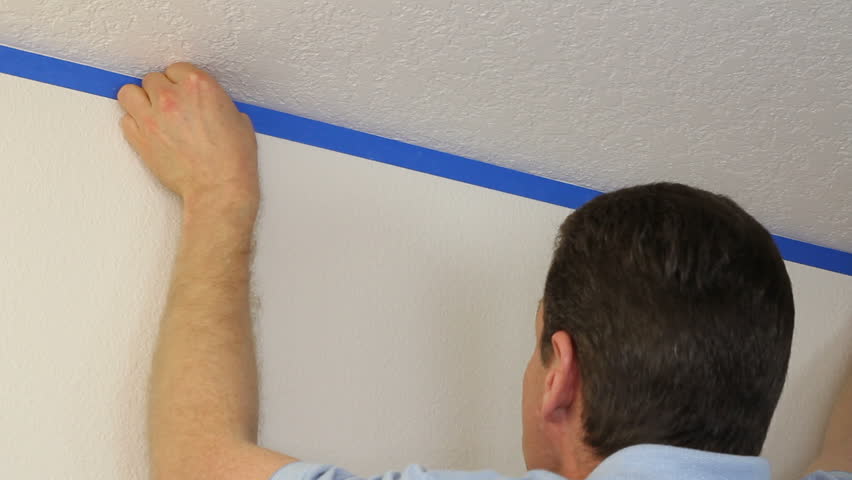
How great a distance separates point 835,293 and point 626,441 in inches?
46.9

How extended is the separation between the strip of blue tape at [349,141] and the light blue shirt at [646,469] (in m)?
0.62

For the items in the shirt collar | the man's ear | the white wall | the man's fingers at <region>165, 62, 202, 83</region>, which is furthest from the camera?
the man's fingers at <region>165, 62, 202, 83</region>

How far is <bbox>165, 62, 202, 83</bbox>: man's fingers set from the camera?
1.29 meters

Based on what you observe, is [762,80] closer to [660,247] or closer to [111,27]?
[660,247]

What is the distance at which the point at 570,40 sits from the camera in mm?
1268

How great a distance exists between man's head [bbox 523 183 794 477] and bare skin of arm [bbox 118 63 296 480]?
0.36m

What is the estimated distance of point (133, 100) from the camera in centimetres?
129

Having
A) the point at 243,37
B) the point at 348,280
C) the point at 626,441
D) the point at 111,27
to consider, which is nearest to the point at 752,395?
the point at 626,441

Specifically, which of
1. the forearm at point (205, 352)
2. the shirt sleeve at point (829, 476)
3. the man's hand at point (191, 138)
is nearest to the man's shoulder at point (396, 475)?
the forearm at point (205, 352)

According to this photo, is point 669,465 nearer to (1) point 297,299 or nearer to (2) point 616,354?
(2) point 616,354

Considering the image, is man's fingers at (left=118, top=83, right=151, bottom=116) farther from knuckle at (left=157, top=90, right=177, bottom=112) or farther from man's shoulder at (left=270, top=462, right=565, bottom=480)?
man's shoulder at (left=270, top=462, right=565, bottom=480)

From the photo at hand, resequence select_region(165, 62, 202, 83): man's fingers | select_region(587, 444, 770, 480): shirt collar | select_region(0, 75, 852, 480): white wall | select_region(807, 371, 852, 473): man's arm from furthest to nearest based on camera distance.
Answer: select_region(807, 371, 852, 473): man's arm, select_region(165, 62, 202, 83): man's fingers, select_region(0, 75, 852, 480): white wall, select_region(587, 444, 770, 480): shirt collar

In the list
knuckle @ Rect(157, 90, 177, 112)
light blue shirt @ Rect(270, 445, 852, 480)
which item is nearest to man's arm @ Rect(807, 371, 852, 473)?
light blue shirt @ Rect(270, 445, 852, 480)

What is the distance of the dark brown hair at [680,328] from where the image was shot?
1007mm
